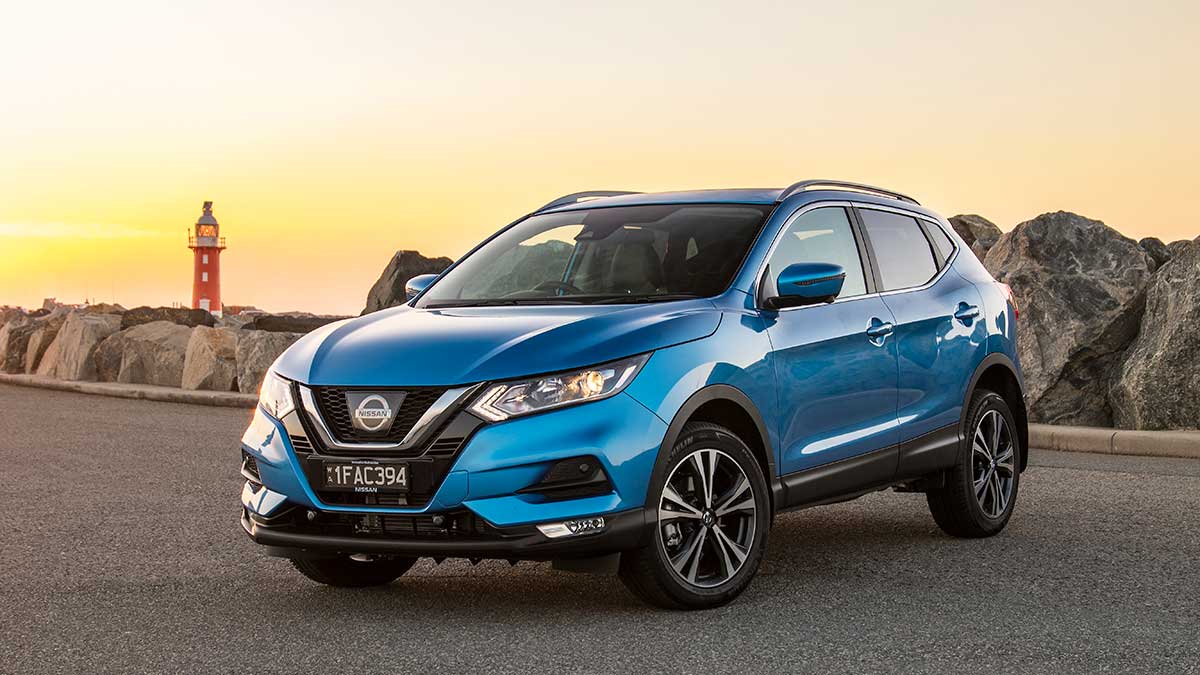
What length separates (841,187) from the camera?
27.2 ft

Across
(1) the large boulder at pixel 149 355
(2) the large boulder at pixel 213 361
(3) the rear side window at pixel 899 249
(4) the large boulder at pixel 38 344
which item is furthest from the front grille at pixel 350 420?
(4) the large boulder at pixel 38 344

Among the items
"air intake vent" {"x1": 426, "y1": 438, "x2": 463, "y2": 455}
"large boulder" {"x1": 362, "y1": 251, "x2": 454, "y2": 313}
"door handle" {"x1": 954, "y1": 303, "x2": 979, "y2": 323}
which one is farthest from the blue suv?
"large boulder" {"x1": 362, "y1": 251, "x2": 454, "y2": 313}

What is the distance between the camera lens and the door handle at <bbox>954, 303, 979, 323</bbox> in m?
8.70

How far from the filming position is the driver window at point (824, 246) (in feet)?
24.6

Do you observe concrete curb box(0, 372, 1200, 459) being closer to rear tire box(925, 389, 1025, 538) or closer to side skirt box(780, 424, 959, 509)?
rear tire box(925, 389, 1025, 538)

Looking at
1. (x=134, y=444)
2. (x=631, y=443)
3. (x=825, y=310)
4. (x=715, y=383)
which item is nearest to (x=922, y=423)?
(x=825, y=310)

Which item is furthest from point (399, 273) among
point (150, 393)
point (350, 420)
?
point (350, 420)

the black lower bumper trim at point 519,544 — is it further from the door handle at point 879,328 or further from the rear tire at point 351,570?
the door handle at point 879,328

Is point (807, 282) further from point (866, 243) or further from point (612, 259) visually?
point (866, 243)

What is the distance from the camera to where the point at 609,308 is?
666 cm

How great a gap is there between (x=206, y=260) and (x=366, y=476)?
129 meters

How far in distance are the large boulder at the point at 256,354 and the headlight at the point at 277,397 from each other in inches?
599

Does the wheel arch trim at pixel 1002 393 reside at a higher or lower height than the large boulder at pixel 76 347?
higher

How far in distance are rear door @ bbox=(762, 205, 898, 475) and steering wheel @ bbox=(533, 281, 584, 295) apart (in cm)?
87
